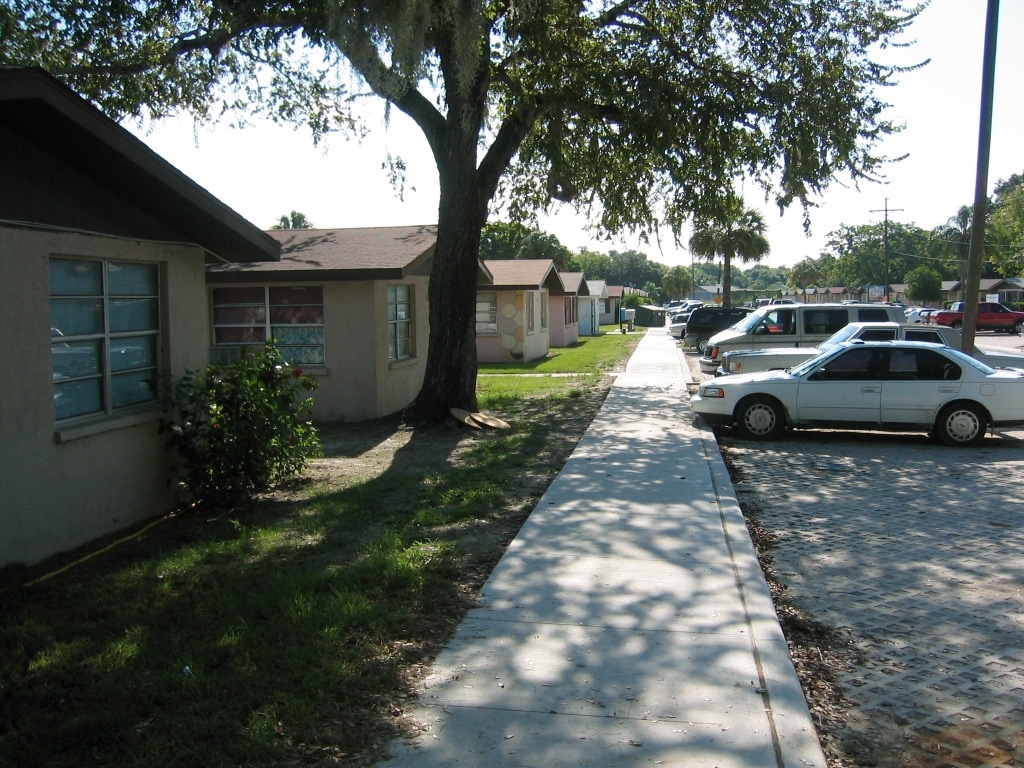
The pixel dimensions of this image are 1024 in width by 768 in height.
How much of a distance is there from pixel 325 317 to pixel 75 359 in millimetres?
7829

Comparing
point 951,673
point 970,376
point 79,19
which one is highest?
point 79,19

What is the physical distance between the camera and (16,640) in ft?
17.0

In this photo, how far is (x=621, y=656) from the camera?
5.02 meters

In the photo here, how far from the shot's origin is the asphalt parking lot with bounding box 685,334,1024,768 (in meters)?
4.39

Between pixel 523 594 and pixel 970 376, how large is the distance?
29.6ft

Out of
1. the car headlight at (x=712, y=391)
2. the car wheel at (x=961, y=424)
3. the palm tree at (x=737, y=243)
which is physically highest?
the palm tree at (x=737, y=243)

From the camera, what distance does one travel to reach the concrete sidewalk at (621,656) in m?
4.04

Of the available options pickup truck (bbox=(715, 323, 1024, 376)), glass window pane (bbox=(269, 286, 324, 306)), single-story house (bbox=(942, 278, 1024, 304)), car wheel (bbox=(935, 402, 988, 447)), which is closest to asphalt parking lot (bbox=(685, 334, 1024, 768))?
car wheel (bbox=(935, 402, 988, 447))

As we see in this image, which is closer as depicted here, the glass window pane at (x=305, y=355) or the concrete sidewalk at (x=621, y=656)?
the concrete sidewalk at (x=621, y=656)

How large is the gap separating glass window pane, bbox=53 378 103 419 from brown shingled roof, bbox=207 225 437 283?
6.87 meters

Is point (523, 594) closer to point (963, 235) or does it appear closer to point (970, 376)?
point (970, 376)

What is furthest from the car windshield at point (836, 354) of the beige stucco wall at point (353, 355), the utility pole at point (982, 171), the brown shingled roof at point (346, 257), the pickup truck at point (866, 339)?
the beige stucco wall at point (353, 355)

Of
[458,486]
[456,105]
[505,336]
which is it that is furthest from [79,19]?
[505,336]

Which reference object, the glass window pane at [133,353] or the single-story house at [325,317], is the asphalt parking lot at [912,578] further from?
the single-story house at [325,317]
